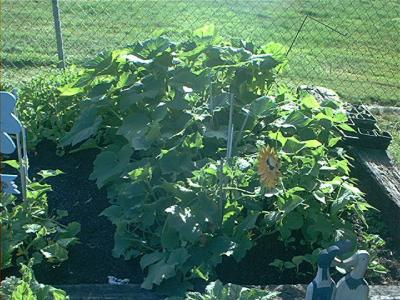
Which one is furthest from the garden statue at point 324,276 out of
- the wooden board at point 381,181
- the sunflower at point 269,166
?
the wooden board at point 381,181

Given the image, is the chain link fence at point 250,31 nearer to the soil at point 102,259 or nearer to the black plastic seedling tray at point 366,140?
the black plastic seedling tray at point 366,140

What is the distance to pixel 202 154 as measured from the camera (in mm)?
3939

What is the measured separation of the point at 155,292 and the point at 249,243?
0.48 metres

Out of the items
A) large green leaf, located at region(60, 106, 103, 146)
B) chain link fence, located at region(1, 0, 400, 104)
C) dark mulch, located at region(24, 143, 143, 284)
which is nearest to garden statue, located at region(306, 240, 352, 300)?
dark mulch, located at region(24, 143, 143, 284)

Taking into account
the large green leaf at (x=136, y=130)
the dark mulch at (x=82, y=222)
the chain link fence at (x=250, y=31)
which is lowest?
the dark mulch at (x=82, y=222)

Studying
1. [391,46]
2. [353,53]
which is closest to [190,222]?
[353,53]

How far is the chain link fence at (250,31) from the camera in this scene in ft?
24.3

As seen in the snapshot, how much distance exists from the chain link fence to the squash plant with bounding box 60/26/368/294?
2685 mm

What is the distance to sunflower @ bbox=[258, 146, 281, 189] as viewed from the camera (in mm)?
3152

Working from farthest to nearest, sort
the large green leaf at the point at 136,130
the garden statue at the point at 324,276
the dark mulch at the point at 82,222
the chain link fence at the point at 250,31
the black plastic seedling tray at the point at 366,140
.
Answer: the chain link fence at the point at 250,31
the black plastic seedling tray at the point at 366,140
the large green leaf at the point at 136,130
the dark mulch at the point at 82,222
the garden statue at the point at 324,276

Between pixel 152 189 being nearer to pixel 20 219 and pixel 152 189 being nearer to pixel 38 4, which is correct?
pixel 20 219

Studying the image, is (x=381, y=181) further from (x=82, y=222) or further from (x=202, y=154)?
(x=82, y=222)

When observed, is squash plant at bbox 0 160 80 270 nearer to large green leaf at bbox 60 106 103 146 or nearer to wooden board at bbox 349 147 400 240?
large green leaf at bbox 60 106 103 146

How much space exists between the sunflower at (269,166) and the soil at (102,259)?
540 mm
